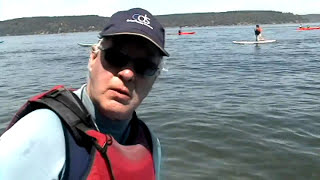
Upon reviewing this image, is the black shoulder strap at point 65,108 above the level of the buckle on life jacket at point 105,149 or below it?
above

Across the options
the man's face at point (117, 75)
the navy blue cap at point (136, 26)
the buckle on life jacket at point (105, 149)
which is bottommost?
the buckle on life jacket at point (105, 149)

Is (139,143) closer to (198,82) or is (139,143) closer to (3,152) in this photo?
(3,152)

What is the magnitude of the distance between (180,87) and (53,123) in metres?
14.2

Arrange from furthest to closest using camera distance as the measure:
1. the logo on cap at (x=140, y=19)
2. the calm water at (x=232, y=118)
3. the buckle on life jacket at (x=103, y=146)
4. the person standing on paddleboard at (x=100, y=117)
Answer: the calm water at (x=232, y=118)
the logo on cap at (x=140, y=19)
the buckle on life jacket at (x=103, y=146)
the person standing on paddleboard at (x=100, y=117)

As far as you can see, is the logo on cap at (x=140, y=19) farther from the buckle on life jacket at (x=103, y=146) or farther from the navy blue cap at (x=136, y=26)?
the buckle on life jacket at (x=103, y=146)

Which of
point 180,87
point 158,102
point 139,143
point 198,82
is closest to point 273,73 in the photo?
point 198,82

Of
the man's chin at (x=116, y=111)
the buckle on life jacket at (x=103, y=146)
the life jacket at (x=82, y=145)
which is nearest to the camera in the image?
the life jacket at (x=82, y=145)

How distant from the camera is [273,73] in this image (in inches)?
765

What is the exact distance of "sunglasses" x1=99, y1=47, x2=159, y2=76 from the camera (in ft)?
8.02

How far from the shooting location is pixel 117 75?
2.48 m

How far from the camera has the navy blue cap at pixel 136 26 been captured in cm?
233

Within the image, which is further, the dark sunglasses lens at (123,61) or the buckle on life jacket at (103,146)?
the dark sunglasses lens at (123,61)

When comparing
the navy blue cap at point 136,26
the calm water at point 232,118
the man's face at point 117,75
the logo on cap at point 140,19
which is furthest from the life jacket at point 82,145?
the calm water at point 232,118

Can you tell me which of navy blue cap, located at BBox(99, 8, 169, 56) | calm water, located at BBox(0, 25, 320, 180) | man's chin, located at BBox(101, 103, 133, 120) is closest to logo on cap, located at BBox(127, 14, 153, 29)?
navy blue cap, located at BBox(99, 8, 169, 56)
